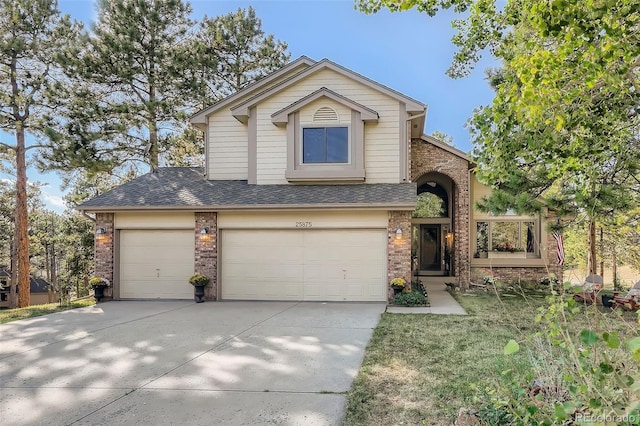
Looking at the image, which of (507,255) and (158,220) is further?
(507,255)

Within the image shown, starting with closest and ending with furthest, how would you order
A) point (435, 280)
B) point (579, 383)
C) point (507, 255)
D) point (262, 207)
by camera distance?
point (579, 383) < point (262, 207) < point (507, 255) < point (435, 280)

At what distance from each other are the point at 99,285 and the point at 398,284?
8.60m

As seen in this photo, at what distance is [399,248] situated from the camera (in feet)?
34.0

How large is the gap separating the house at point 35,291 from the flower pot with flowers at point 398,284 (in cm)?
2913

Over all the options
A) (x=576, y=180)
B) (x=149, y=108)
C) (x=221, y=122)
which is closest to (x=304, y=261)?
(x=221, y=122)

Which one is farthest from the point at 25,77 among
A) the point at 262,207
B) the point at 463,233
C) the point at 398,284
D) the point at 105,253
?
the point at 463,233

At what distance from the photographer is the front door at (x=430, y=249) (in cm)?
1773

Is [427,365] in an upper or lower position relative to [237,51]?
lower

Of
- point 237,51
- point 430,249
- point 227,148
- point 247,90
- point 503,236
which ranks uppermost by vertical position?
point 237,51

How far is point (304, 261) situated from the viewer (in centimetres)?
1101

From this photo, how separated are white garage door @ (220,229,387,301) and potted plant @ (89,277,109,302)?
3471 millimetres

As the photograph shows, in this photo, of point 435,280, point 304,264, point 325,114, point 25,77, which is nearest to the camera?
point 304,264

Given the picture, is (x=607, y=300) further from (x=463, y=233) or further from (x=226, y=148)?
(x=226, y=148)

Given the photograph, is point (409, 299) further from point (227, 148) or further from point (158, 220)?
point (158, 220)
